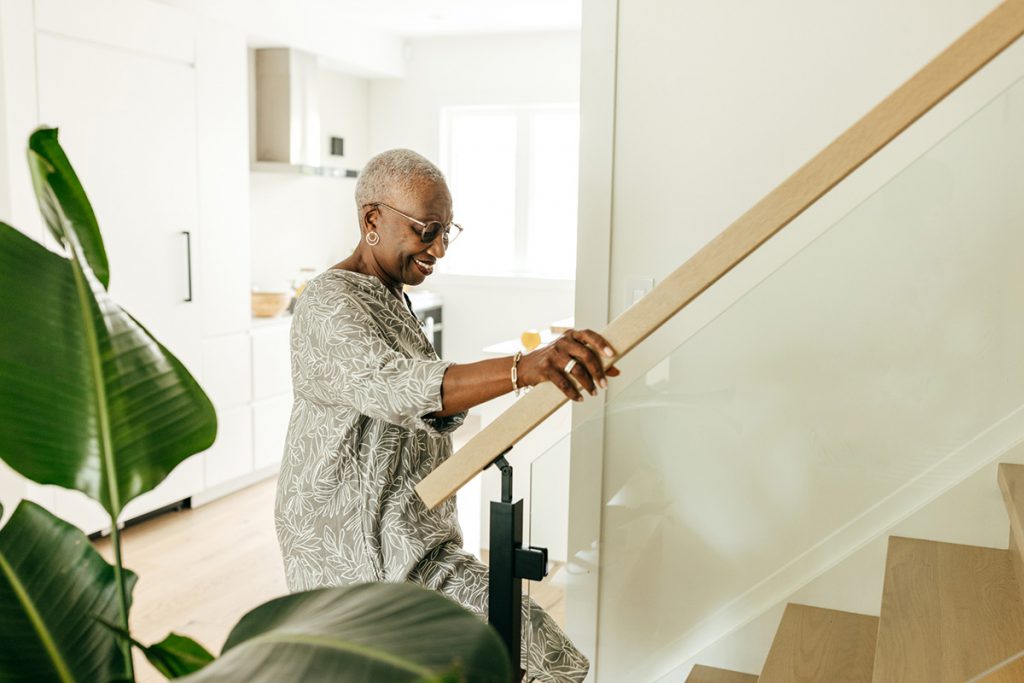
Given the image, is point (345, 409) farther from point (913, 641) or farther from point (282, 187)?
point (282, 187)

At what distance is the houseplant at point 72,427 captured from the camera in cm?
82

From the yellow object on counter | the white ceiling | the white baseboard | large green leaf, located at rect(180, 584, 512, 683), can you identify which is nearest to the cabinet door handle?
the white baseboard

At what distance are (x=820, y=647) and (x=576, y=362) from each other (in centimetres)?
53

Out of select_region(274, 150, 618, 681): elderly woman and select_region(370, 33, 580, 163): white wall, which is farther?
select_region(370, 33, 580, 163): white wall

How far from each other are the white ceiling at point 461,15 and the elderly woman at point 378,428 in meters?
4.18

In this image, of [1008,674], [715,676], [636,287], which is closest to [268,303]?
[636,287]

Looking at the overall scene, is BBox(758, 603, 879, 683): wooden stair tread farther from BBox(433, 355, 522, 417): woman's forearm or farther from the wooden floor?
the wooden floor

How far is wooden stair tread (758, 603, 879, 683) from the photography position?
119 centimetres

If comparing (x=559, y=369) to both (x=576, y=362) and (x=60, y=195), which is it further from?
(x=60, y=195)

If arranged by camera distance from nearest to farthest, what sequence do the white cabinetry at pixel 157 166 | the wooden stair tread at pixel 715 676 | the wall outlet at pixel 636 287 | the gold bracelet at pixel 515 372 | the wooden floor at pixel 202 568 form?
1. the gold bracelet at pixel 515 372
2. the wooden stair tread at pixel 715 676
3. the wall outlet at pixel 636 287
4. the wooden floor at pixel 202 568
5. the white cabinetry at pixel 157 166

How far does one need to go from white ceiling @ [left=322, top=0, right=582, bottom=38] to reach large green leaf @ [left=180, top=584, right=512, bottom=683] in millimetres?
5219

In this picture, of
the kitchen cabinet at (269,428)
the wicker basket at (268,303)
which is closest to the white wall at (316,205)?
the wicker basket at (268,303)

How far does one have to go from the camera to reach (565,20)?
5887 millimetres

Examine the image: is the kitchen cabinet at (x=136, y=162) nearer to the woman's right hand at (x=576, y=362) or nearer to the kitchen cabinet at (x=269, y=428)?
the kitchen cabinet at (x=269, y=428)
